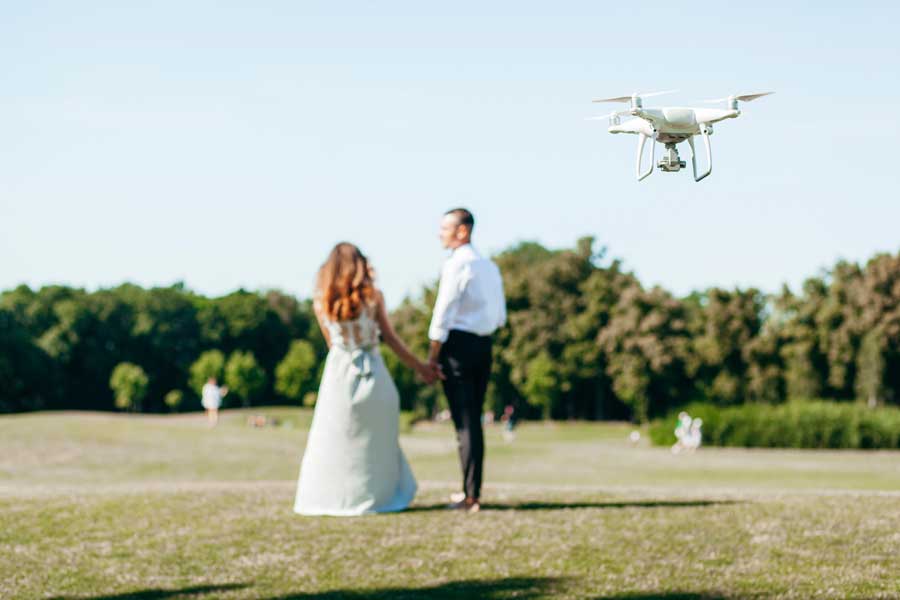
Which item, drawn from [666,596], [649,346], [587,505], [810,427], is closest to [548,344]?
[649,346]

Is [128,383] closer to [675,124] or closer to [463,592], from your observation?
[463,592]

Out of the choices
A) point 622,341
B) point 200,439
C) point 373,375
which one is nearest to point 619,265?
point 622,341

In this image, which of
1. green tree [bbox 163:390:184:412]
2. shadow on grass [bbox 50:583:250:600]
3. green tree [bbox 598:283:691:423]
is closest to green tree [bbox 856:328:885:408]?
green tree [bbox 598:283:691:423]

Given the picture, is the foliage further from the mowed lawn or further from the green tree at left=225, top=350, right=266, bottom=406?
the green tree at left=225, top=350, right=266, bottom=406

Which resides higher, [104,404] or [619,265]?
[619,265]

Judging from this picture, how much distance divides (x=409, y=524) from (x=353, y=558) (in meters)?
1.16

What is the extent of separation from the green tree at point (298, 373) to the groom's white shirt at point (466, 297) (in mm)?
84978

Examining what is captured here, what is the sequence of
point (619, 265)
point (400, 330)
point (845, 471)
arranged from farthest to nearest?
point (400, 330) < point (619, 265) < point (845, 471)

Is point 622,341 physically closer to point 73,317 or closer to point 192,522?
point 73,317

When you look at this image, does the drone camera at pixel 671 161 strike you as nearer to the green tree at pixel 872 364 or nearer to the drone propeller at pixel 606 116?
the drone propeller at pixel 606 116

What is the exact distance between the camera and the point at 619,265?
78.1 metres

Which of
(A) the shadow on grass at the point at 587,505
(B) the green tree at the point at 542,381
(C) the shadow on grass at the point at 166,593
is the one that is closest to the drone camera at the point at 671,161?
(C) the shadow on grass at the point at 166,593

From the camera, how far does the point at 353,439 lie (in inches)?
381

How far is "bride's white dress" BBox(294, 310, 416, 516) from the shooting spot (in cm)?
952
